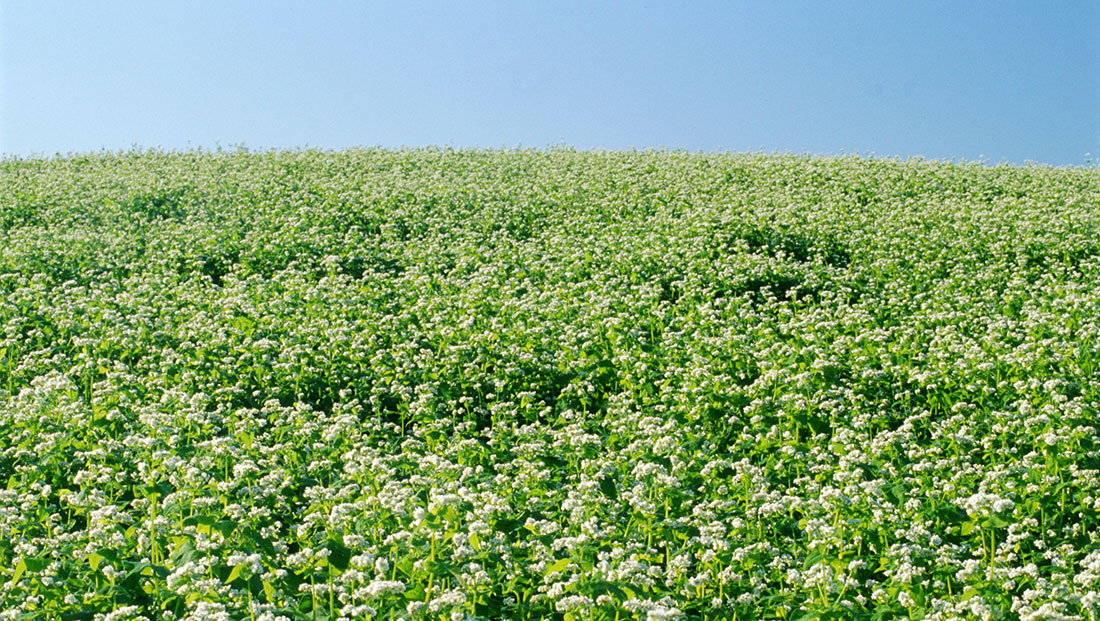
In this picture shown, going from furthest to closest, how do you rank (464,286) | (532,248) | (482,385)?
(532,248), (464,286), (482,385)

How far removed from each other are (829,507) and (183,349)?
882 cm

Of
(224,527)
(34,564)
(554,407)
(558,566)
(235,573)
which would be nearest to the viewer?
(235,573)

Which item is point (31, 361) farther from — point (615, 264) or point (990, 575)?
point (990, 575)

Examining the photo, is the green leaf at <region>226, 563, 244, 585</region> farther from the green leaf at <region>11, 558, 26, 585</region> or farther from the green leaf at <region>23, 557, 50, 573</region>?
the green leaf at <region>11, 558, 26, 585</region>

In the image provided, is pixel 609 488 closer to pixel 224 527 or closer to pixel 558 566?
pixel 558 566

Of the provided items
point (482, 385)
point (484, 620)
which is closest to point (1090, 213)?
point (482, 385)

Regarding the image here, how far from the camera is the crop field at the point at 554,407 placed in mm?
6520

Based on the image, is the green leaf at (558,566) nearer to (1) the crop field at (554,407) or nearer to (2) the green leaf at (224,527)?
(1) the crop field at (554,407)

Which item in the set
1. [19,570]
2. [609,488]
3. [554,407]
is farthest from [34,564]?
[554,407]

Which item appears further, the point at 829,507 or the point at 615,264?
the point at 615,264

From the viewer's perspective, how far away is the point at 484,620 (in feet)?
19.4

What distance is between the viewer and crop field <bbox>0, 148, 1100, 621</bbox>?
6.52 meters

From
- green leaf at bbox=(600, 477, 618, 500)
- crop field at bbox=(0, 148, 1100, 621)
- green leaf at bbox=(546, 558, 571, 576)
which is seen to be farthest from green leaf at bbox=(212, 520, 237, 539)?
green leaf at bbox=(600, 477, 618, 500)

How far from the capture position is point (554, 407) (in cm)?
1165
